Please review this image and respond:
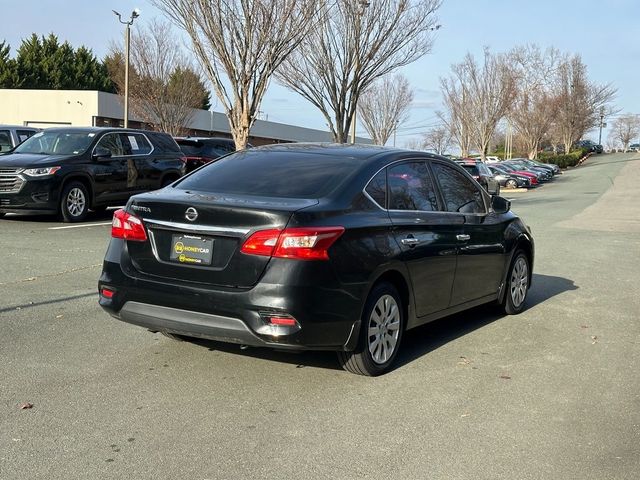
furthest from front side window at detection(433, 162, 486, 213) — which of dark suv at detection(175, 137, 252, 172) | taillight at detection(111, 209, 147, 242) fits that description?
dark suv at detection(175, 137, 252, 172)

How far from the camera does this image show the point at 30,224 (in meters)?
13.4

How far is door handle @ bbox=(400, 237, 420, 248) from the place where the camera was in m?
5.51

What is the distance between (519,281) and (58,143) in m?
9.96

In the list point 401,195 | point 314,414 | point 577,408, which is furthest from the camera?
point 401,195

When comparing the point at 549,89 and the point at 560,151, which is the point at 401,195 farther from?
the point at 560,151

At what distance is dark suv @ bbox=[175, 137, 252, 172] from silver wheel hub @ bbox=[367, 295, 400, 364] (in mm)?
14802

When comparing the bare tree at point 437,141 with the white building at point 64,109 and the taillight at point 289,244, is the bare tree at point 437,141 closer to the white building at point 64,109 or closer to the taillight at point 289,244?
the white building at point 64,109

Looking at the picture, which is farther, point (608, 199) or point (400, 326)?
point (608, 199)

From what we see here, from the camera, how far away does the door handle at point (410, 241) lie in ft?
18.1

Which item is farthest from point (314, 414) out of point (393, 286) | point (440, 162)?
point (440, 162)

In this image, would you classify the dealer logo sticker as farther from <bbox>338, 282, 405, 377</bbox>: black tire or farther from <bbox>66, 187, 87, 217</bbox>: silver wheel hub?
<bbox>66, 187, 87, 217</bbox>: silver wheel hub

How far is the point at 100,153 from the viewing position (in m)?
14.2

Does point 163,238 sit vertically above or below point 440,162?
below

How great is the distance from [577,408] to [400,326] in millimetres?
1364
